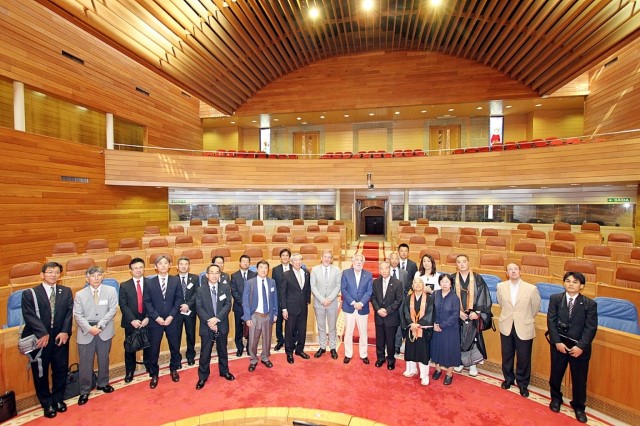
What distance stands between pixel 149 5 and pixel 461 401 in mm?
10372

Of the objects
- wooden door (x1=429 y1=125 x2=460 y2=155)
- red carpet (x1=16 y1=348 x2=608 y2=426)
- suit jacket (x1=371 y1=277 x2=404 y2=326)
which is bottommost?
red carpet (x1=16 y1=348 x2=608 y2=426)

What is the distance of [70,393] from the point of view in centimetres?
347

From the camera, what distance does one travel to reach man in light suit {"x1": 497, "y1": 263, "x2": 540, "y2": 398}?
348cm

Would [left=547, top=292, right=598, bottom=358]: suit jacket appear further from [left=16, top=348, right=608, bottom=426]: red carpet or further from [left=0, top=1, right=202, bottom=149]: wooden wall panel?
[left=0, top=1, right=202, bottom=149]: wooden wall panel

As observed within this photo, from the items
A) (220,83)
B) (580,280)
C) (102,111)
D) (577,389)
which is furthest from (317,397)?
(220,83)

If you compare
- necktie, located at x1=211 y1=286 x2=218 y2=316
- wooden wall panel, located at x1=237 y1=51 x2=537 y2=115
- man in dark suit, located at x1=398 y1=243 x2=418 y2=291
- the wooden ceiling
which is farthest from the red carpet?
wooden wall panel, located at x1=237 y1=51 x2=537 y2=115

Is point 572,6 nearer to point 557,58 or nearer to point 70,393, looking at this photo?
point 557,58

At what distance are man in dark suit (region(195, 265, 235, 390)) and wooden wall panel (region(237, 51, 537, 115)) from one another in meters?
12.1

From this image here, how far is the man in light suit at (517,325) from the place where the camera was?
3.48m

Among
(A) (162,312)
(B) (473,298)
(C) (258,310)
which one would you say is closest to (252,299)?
(C) (258,310)

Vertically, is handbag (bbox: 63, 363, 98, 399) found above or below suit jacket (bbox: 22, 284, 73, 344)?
below

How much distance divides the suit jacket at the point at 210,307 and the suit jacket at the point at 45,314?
1.29 m

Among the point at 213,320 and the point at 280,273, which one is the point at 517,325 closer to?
the point at 280,273

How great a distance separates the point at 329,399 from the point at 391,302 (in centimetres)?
134
